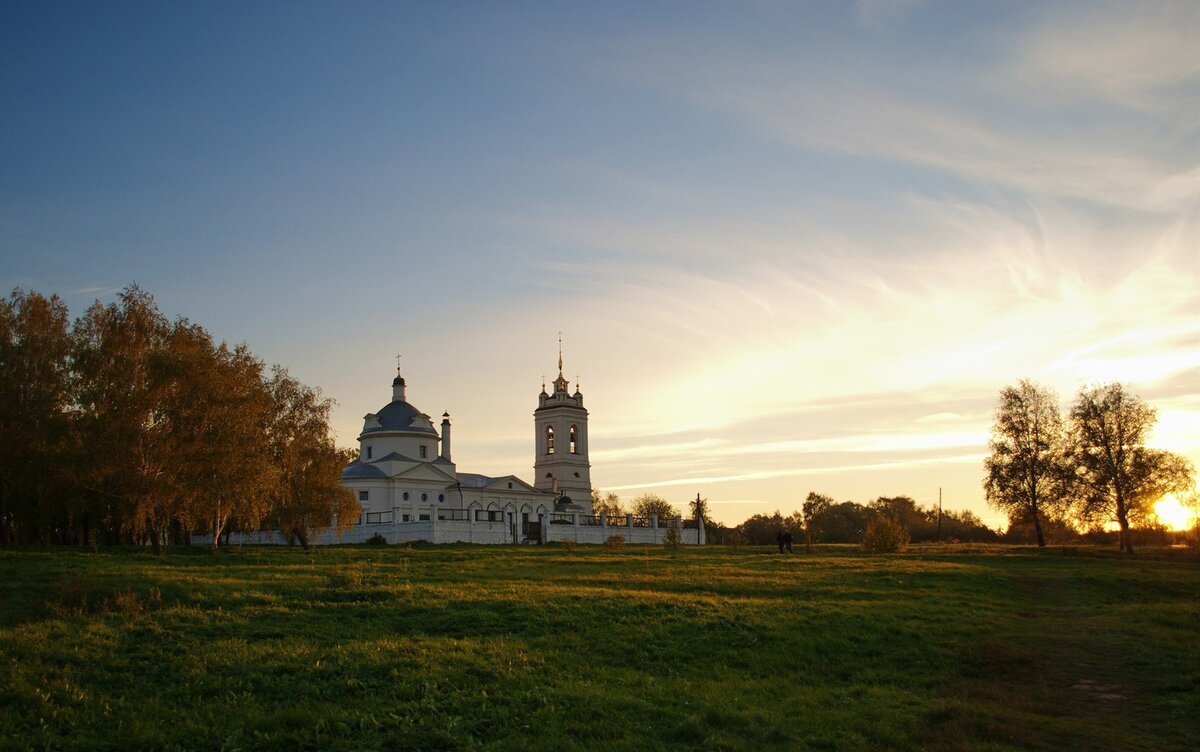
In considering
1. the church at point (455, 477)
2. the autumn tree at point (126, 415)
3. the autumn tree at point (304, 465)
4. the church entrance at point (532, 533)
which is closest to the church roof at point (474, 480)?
the church at point (455, 477)

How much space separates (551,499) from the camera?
85.1 meters

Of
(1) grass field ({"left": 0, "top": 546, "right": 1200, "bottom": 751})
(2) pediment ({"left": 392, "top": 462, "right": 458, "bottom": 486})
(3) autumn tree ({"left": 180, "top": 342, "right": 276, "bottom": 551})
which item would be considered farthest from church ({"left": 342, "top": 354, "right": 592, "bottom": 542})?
(1) grass field ({"left": 0, "top": 546, "right": 1200, "bottom": 751})

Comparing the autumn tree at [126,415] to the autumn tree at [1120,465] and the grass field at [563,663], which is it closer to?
the grass field at [563,663]

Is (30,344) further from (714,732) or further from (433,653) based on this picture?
(714,732)

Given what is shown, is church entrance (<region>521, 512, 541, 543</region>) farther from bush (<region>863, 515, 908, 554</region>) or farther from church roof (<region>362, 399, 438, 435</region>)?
bush (<region>863, 515, 908, 554</region>)

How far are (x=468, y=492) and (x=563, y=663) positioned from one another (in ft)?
199

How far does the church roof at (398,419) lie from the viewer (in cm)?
7656

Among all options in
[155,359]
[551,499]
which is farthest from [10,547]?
[551,499]

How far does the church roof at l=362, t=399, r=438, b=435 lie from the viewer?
76562 millimetres

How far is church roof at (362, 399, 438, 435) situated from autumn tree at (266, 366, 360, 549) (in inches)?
1171

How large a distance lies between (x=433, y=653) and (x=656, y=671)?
433cm

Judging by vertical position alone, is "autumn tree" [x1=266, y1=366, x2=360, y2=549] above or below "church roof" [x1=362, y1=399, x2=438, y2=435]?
below

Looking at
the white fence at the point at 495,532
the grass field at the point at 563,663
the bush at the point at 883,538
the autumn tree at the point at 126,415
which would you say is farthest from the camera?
the white fence at the point at 495,532

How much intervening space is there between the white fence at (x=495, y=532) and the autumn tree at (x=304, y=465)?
3.35m
